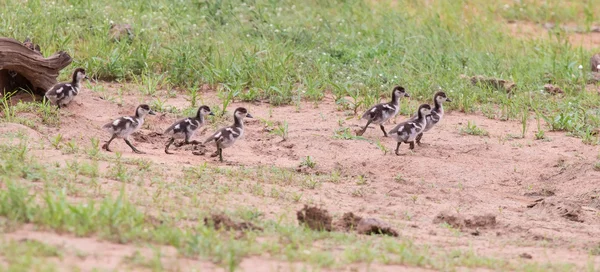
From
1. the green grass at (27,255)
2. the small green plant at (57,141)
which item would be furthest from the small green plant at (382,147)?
the green grass at (27,255)

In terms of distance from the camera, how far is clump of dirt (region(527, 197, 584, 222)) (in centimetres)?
933

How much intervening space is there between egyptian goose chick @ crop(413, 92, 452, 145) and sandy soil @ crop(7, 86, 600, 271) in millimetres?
217

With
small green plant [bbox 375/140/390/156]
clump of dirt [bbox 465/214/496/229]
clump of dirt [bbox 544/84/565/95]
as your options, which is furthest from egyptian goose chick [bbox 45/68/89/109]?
clump of dirt [bbox 544/84/565/95]

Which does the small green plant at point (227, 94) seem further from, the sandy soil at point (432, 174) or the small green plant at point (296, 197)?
the small green plant at point (296, 197)

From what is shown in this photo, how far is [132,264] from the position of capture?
641cm

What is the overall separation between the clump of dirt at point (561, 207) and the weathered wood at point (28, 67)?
5.84 meters

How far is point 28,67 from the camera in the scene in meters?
11.6

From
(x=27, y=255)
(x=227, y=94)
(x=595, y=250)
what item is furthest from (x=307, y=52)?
(x=27, y=255)

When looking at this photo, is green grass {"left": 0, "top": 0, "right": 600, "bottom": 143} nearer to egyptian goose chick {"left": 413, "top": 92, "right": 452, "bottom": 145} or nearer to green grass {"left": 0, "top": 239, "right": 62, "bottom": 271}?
egyptian goose chick {"left": 413, "top": 92, "right": 452, "bottom": 145}

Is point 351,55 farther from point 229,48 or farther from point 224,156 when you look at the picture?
point 224,156

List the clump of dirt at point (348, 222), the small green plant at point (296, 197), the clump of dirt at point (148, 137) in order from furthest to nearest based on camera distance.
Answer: the clump of dirt at point (148, 137), the small green plant at point (296, 197), the clump of dirt at point (348, 222)

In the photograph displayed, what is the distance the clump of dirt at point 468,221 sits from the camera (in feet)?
28.5

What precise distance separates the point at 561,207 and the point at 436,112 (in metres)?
2.96

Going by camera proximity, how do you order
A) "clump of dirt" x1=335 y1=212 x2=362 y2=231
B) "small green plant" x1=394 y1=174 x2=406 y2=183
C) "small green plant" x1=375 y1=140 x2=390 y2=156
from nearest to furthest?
"clump of dirt" x1=335 y1=212 x2=362 y2=231 → "small green plant" x1=394 y1=174 x2=406 y2=183 → "small green plant" x1=375 y1=140 x2=390 y2=156
